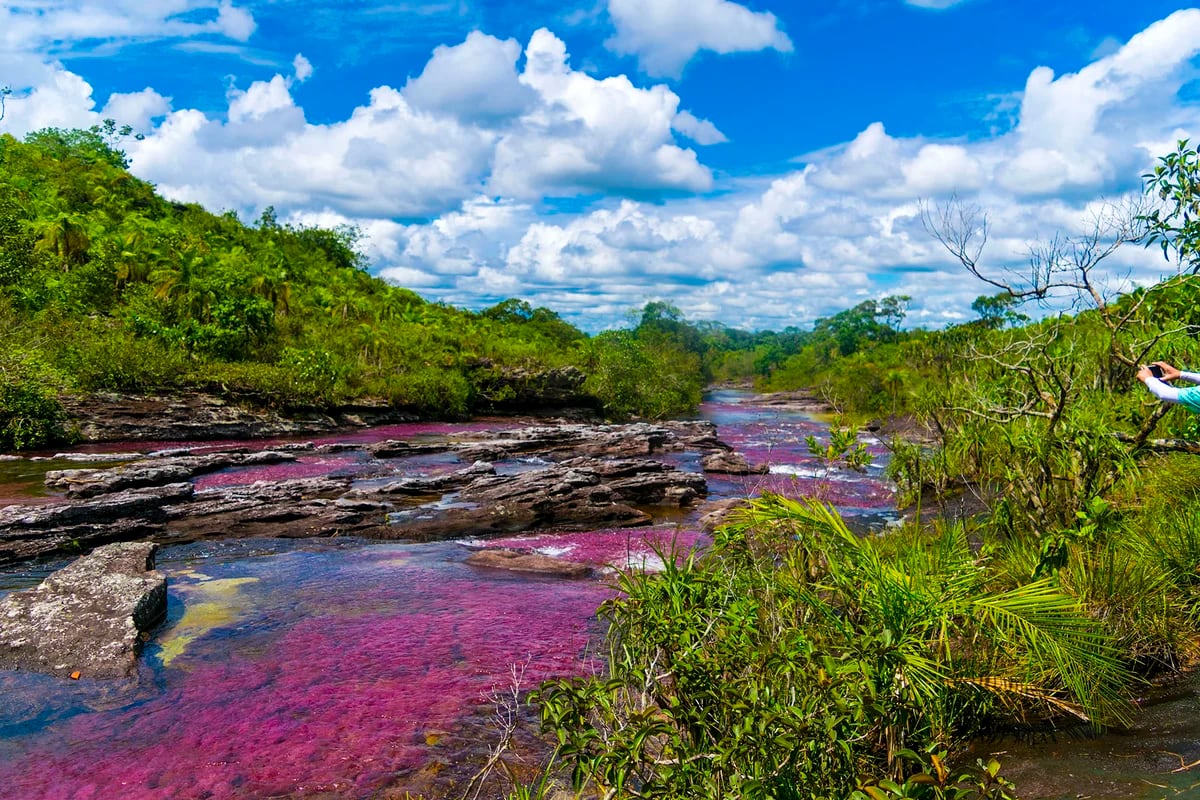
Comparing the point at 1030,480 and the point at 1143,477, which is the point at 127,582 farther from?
the point at 1143,477

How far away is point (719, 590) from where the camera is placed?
5.50m

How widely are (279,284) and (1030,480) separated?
168 feet

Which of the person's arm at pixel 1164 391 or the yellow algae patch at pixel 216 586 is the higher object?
the person's arm at pixel 1164 391

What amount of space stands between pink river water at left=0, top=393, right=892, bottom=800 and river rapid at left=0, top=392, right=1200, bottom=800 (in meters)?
0.02

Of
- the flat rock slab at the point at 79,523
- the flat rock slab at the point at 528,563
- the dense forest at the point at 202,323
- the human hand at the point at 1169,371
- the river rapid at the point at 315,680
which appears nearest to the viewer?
the human hand at the point at 1169,371

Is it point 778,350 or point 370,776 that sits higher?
point 778,350

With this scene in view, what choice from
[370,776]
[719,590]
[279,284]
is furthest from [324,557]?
[279,284]

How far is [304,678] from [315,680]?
17 cm

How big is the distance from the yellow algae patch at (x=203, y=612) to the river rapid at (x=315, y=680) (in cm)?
4

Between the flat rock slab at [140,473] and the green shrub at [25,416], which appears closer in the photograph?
the flat rock slab at [140,473]

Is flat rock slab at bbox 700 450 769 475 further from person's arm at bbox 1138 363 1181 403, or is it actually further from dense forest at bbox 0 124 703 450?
dense forest at bbox 0 124 703 450

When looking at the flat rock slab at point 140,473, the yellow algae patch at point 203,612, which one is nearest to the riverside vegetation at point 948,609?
the yellow algae patch at point 203,612

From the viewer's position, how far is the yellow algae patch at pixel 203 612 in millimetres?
9758

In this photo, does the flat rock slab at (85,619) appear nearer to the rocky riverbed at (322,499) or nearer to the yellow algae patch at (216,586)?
the yellow algae patch at (216,586)
